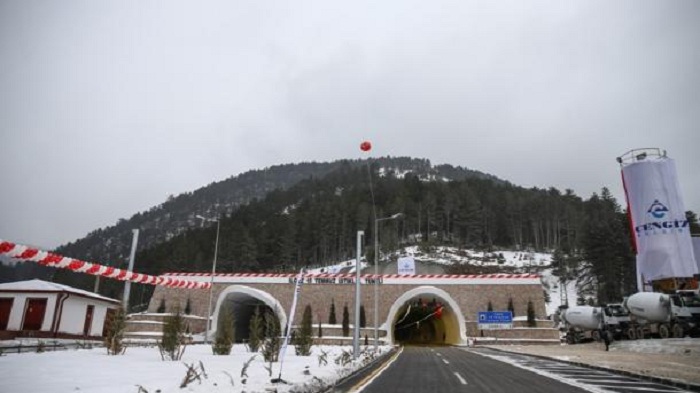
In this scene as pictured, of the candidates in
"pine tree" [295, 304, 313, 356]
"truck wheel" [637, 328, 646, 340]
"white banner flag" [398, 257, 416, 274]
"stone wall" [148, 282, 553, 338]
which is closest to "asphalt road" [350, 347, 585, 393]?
"pine tree" [295, 304, 313, 356]

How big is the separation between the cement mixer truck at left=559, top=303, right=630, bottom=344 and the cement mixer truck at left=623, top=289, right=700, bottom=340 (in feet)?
3.33

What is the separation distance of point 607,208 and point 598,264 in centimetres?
3423

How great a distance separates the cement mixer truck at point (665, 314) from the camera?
82.6 feet

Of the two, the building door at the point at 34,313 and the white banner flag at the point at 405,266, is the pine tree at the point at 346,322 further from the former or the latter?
the building door at the point at 34,313

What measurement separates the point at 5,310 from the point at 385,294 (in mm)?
32218

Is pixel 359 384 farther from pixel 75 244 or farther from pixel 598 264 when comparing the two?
pixel 75 244

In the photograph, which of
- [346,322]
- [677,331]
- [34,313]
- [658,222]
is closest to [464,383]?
[677,331]

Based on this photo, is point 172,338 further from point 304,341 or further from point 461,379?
point 461,379

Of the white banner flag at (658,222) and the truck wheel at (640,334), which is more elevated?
the white banner flag at (658,222)

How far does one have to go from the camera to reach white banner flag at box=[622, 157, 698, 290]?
32.0 m

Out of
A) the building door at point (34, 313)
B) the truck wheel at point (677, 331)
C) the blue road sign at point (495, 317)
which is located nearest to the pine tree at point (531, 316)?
the blue road sign at point (495, 317)

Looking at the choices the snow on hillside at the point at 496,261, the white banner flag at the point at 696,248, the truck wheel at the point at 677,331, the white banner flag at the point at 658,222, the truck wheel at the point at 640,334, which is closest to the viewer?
the truck wheel at the point at 677,331

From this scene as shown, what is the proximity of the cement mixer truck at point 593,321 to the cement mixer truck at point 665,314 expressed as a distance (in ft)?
3.33

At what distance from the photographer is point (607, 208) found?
3723 inches
